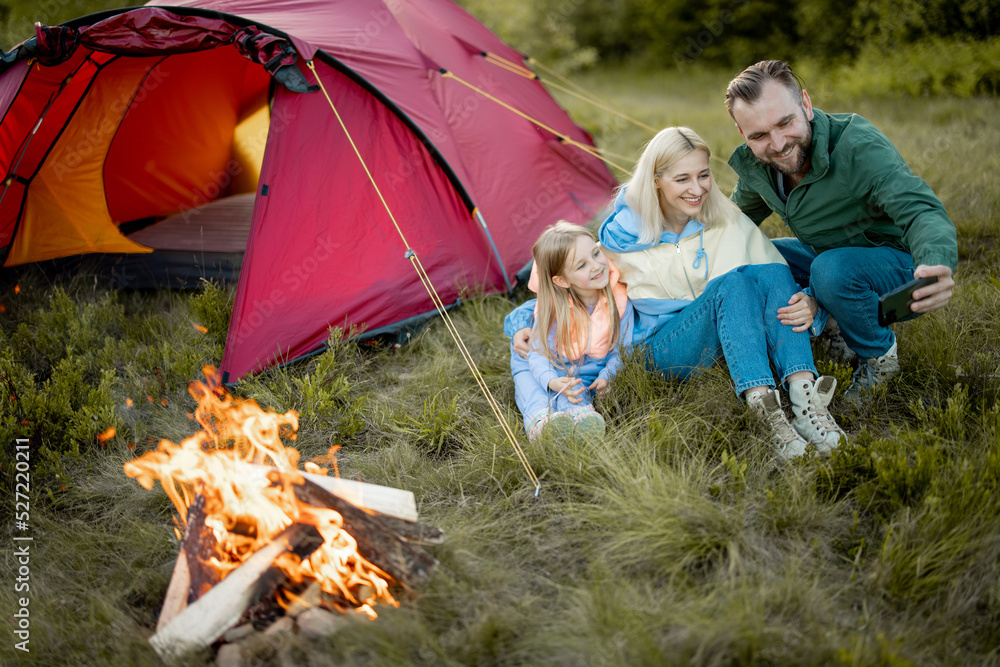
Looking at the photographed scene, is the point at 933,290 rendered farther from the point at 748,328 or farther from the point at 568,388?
the point at 568,388

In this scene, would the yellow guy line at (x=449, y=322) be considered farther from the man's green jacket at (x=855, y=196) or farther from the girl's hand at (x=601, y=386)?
the man's green jacket at (x=855, y=196)

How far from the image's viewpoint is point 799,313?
91.7 inches

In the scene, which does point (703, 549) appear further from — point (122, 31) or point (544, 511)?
point (122, 31)

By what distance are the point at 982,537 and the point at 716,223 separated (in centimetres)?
136

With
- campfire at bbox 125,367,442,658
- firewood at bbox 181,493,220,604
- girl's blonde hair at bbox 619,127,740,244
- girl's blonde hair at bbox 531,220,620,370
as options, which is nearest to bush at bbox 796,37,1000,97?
girl's blonde hair at bbox 619,127,740,244

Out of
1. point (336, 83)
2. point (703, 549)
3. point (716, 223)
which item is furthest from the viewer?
point (336, 83)

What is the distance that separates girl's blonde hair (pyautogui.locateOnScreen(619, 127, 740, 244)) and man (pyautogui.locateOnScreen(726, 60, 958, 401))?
200 mm

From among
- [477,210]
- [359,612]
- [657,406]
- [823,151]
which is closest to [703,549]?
[657,406]

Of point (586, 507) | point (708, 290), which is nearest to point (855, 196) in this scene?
point (708, 290)

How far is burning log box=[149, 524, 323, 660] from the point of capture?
5.74ft

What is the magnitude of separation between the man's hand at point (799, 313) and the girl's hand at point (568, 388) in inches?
31.1

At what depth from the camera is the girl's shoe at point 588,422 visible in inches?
95.4

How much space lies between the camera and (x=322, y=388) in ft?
9.71

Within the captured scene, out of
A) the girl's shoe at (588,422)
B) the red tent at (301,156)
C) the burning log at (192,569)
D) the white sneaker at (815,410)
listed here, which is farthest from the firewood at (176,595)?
the white sneaker at (815,410)
